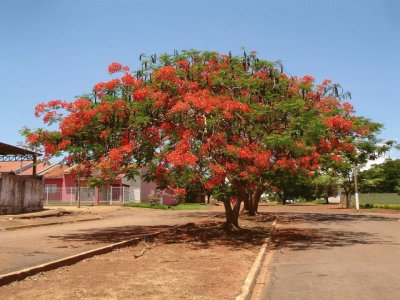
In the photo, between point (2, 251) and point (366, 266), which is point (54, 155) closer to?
point (2, 251)

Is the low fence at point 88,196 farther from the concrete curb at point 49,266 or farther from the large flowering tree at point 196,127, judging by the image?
the concrete curb at point 49,266

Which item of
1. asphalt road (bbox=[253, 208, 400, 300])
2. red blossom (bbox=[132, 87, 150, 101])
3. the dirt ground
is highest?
red blossom (bbox=[132, 87, 150, 101])

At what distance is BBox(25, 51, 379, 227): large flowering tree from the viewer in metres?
13.6

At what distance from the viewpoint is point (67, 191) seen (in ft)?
153

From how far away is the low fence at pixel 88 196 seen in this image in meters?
44.6

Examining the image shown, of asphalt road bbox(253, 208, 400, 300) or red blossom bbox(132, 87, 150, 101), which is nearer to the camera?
asphalt road bbox(253, 208, 400, 300)

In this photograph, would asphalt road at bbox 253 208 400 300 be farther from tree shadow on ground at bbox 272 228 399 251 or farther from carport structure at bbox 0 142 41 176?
carport structure at bbox 0 142 41 176

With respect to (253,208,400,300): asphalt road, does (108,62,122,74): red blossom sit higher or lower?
higher

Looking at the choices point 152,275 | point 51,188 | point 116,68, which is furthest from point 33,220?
point 51,188

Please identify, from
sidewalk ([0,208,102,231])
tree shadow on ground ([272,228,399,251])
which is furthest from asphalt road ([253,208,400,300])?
sidewalk ([0,208,102,231])

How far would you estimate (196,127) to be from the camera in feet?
46.4

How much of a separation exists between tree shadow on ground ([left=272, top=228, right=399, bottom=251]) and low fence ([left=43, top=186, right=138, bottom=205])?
27927mm

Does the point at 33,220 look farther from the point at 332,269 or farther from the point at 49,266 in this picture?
the point at 332,269

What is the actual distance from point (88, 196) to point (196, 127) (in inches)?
1334
